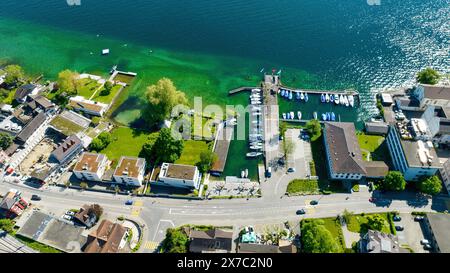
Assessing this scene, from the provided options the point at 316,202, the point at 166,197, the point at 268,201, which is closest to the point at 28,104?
the point at 166,197

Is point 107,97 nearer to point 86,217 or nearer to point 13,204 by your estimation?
point 13,204

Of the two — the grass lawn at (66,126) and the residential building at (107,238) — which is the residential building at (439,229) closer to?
the residential building at (107,238)

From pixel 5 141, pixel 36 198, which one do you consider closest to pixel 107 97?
pixel 5 141

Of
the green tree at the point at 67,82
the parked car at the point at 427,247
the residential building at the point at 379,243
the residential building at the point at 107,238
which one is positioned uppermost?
the green tree at the point at 67,82

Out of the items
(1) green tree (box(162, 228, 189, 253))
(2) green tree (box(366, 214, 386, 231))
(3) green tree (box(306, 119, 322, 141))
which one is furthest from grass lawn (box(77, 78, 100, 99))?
(2) green tree (box(366, 214, 386, 231))

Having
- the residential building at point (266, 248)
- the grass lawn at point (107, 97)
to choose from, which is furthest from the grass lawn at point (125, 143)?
the residential building at point (266, 248)

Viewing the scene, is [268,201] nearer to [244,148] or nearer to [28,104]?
[244,148]

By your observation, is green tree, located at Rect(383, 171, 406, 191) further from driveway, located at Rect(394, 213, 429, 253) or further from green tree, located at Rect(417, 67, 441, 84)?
green tree, located at Rect(417, 67, 441, 84)

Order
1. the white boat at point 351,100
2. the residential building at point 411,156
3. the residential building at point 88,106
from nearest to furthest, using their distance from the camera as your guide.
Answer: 1. the residential building at point 411,156
2. the residential building at point 88,106
3. the white boat at point 351,100
